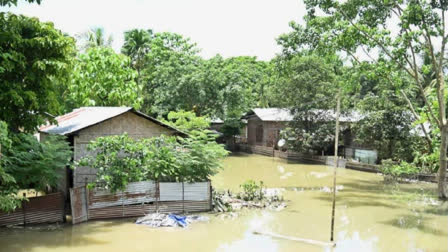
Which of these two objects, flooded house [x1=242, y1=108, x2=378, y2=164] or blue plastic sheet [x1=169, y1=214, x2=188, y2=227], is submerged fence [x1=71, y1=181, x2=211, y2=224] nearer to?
blue plastic sheet [x1=169, y1=214, x2=188, y2=227]

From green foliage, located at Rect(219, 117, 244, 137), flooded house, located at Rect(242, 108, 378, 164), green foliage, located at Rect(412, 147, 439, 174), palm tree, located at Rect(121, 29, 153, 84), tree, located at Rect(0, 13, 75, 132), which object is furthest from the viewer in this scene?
palm tree, located at Rect(121, 29, 153, 84)

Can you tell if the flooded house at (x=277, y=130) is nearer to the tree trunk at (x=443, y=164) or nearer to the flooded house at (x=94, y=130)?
the tree trunk at (x=443, y=164)

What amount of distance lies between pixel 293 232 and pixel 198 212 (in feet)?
10.2

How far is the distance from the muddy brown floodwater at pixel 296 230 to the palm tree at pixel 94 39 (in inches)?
682

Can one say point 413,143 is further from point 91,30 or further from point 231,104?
point 91,30

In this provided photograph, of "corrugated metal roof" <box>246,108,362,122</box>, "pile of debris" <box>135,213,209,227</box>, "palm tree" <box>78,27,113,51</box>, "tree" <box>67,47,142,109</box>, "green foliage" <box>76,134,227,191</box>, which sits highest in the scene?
"palm tree" <box>78,27,113,51</box>

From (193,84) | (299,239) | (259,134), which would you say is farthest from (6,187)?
(259,134)

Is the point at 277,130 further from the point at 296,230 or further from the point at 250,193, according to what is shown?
the point at 296,230

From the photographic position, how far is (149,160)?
12.8 metres

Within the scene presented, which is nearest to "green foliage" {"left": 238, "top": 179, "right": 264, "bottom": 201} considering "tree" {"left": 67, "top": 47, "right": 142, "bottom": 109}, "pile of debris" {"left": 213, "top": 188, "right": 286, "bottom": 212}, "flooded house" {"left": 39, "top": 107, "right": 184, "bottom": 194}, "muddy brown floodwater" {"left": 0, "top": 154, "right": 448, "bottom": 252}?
"pile of debris" {"left": 213, "top": 188, "right": 286, "bottom": 212}

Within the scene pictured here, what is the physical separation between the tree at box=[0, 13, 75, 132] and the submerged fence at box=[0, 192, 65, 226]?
6.42 feet

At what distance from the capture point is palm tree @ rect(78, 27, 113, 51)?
3078 centimetres

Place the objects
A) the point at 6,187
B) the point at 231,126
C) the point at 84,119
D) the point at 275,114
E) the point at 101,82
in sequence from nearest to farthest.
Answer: the point at 6,187, the point at 84,119, the point at 101,82, the point at 275,114, the point at 231,126

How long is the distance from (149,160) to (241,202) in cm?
402
